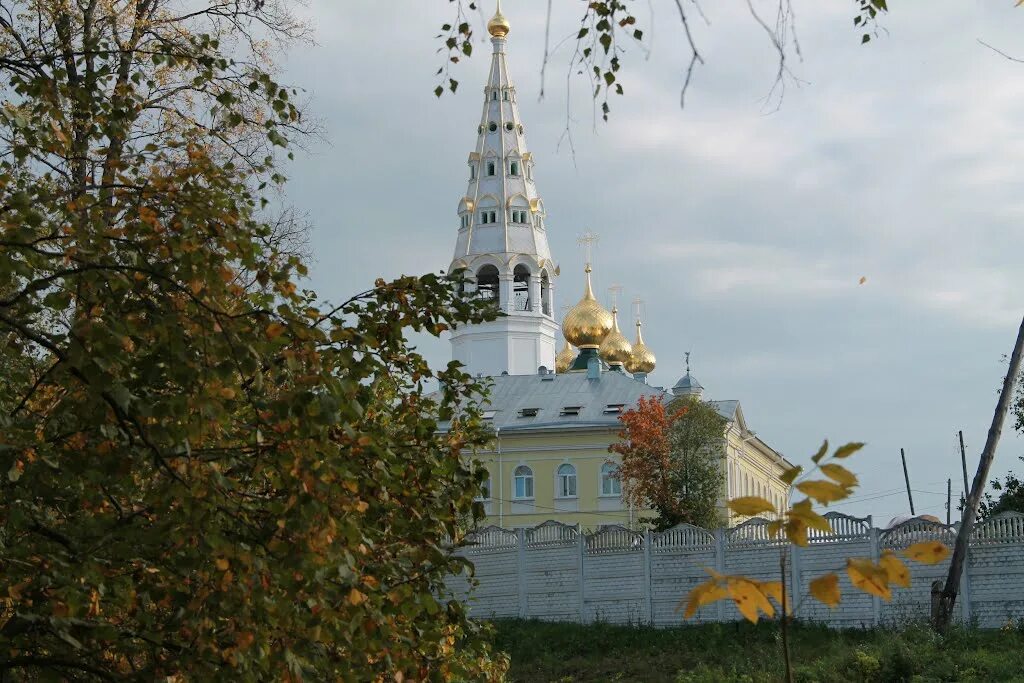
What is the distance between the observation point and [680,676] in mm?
23797

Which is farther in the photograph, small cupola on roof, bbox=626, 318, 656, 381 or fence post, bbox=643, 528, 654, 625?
small cupola on roof, bbox=626, 318, 656, 381

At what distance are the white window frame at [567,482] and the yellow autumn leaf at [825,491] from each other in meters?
51.8

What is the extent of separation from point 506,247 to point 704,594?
66.9 m

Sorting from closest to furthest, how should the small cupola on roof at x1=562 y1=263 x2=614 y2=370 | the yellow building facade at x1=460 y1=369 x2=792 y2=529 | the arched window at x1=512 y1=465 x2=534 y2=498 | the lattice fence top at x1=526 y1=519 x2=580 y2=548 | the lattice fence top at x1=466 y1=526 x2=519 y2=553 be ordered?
the lattice fence top at x1=526 y1=519 x2=580 y2=548 → the lattice fence top at x1=466 y1=526 x2=519 y2=553 → the yellow building facade at x1=460 y1=369 x2=792 y2=529 → the arched window at x1=512 y1=465 x2=534 y2=498 → the small cupola on roof at x1=562 y1=263 x2=614 y2=370

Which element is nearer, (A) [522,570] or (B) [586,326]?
(A) [522,570]

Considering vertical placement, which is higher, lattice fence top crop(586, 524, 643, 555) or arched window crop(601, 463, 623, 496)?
arched window crop(601, 463, 623, 496)

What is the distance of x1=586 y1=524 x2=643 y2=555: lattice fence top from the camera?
29312 mm

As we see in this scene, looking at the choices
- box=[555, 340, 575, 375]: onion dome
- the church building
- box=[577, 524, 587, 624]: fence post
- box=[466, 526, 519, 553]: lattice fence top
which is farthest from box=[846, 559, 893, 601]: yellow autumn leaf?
box=[555, 340, 575, 375]: onion dome

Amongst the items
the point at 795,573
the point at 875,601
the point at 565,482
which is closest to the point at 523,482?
the point at 565,482

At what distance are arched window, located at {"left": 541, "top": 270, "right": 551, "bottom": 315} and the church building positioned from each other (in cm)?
8

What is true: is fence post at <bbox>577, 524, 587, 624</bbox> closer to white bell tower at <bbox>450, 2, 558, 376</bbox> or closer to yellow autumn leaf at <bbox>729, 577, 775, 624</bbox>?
yellow autumn leaf at <bbox>729, 577, 775, 624</bbox>

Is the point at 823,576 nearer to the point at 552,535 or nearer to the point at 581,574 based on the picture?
the point at 581,574

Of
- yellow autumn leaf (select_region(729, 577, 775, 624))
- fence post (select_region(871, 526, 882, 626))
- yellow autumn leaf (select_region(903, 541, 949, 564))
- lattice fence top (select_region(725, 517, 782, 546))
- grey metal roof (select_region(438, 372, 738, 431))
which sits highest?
grey metal roof (select_region(438, 372, 738, 431))

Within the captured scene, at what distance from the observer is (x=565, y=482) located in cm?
5500
